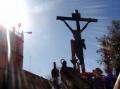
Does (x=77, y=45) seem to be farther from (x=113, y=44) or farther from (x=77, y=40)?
(x=113, y=44)

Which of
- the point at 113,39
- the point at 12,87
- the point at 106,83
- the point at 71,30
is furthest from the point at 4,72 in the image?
the point at 113,39

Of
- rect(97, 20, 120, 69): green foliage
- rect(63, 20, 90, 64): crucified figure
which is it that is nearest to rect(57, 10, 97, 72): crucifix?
rect(63, 20, 90, 64): crucified figure

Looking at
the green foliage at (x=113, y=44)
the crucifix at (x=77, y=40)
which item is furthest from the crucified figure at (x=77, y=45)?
the green foliage at (x=113, y=44)

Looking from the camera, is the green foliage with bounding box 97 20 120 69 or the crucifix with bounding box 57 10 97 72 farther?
the green foliage with bounding box 97 20 120 69

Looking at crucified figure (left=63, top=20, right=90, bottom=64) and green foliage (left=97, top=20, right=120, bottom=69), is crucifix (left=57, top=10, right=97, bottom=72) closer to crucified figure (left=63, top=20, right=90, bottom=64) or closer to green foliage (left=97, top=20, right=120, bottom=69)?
crucified figure (left=63, top=20, right=90, bottom=64)

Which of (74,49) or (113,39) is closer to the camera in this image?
(74,49)

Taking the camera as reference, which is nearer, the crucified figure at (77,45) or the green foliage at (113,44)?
the crucified figure at (77,45)

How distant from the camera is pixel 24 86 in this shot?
9.47m

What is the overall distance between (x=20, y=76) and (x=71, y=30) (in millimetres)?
5351

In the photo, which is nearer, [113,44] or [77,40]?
[77,40]

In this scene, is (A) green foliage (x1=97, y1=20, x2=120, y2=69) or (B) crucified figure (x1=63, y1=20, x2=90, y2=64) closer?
(B) crucified figure (x1=63, y1=20, x2=90, y2=64)

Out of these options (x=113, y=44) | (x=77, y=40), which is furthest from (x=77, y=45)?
(x=113, y=44)

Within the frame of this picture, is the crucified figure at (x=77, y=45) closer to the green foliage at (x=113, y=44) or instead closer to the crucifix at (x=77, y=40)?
the crucifix at (x=77, y=40)

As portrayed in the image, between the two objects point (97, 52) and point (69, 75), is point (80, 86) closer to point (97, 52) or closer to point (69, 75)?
point (69, 75)
